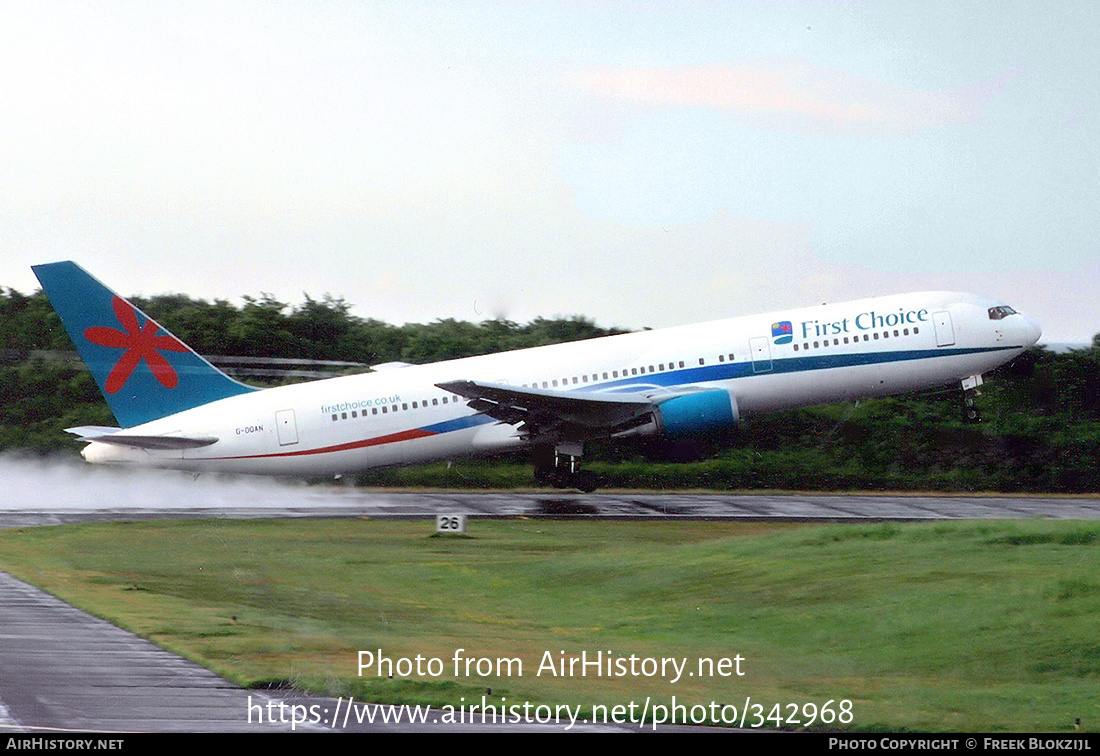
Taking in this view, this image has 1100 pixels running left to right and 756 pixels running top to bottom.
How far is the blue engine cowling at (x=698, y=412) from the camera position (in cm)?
3262

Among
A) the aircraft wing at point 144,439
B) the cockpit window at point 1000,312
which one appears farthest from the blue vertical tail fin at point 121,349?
the cockpit window at point 1000,312

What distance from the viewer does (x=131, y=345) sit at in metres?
33.2

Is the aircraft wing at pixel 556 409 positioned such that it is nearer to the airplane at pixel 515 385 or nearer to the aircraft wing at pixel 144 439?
the airplane at pixel 515 385

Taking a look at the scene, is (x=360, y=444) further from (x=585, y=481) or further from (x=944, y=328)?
(x=944, y=328)

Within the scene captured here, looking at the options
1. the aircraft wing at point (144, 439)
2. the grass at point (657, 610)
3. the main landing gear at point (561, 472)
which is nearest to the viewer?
the grass at point (657, 610)

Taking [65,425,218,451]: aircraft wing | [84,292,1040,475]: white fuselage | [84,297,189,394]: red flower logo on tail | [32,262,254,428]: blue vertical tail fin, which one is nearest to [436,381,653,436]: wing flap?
[84,292,1040,475]: white fuselage

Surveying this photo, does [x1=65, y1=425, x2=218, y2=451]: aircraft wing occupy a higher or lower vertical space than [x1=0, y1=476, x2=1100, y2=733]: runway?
higher

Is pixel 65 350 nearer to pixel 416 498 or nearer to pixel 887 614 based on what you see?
pixel 416 498

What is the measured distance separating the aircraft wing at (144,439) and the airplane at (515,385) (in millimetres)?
69

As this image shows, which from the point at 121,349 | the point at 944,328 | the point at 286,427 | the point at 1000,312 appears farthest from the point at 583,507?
the point at 121,349

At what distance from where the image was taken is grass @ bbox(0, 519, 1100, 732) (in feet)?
43.2

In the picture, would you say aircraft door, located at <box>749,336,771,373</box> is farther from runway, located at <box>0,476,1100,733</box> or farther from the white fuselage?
runway, located at <box>0,476,1100,733</box>

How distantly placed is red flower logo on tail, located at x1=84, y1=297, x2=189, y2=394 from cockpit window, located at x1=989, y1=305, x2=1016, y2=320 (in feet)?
69.3

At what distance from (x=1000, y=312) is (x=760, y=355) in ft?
21.8
